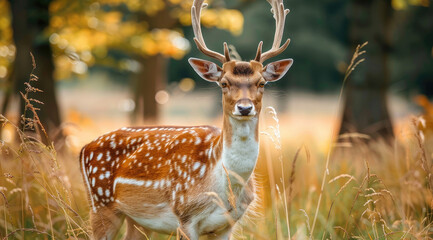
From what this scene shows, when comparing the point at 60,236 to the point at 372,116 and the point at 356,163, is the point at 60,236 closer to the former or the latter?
the point at 356,163

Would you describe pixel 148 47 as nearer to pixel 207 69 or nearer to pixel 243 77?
pixel 207 69

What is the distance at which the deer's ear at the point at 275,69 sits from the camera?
316 centimetres

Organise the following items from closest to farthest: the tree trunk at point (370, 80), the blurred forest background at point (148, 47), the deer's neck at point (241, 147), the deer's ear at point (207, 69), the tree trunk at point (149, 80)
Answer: the deer's neck at point (241, 147) → the deer's ear at point (207, 69) → the blurred forest background at point (148, 47) → the tree trunk at point (370, 80) → the tree trunk at point (149, 80)

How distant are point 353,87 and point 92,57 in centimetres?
489

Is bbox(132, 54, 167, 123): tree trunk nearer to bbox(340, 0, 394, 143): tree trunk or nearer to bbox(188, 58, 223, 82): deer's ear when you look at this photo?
bbox(340, 0, 394, 143): tree trunk

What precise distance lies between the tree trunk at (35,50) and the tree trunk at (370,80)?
4.11 metres

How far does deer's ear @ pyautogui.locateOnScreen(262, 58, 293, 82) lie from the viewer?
3162 millimetres

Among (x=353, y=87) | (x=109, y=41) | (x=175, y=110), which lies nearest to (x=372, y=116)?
(x=353, y=87)

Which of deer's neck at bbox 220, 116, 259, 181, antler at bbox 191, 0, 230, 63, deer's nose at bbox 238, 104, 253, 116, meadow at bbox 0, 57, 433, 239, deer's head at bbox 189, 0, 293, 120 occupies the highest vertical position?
antler at bbox 191, 0, 230, 63

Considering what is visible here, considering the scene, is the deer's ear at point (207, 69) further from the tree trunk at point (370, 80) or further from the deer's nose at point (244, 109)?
the tree trunk at point (370, 80)

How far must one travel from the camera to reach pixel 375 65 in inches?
295

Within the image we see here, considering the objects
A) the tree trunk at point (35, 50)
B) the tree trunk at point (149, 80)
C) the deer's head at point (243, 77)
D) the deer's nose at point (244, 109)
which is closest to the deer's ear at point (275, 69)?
the deer's head at point (243, 77)

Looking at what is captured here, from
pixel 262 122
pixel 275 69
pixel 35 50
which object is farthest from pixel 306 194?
pixel 35 50

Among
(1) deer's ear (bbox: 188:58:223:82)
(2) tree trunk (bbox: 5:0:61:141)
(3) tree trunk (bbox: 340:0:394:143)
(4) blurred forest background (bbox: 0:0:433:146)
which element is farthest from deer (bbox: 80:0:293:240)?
(3) tree trunk (bbox: 340:0:394:143)
